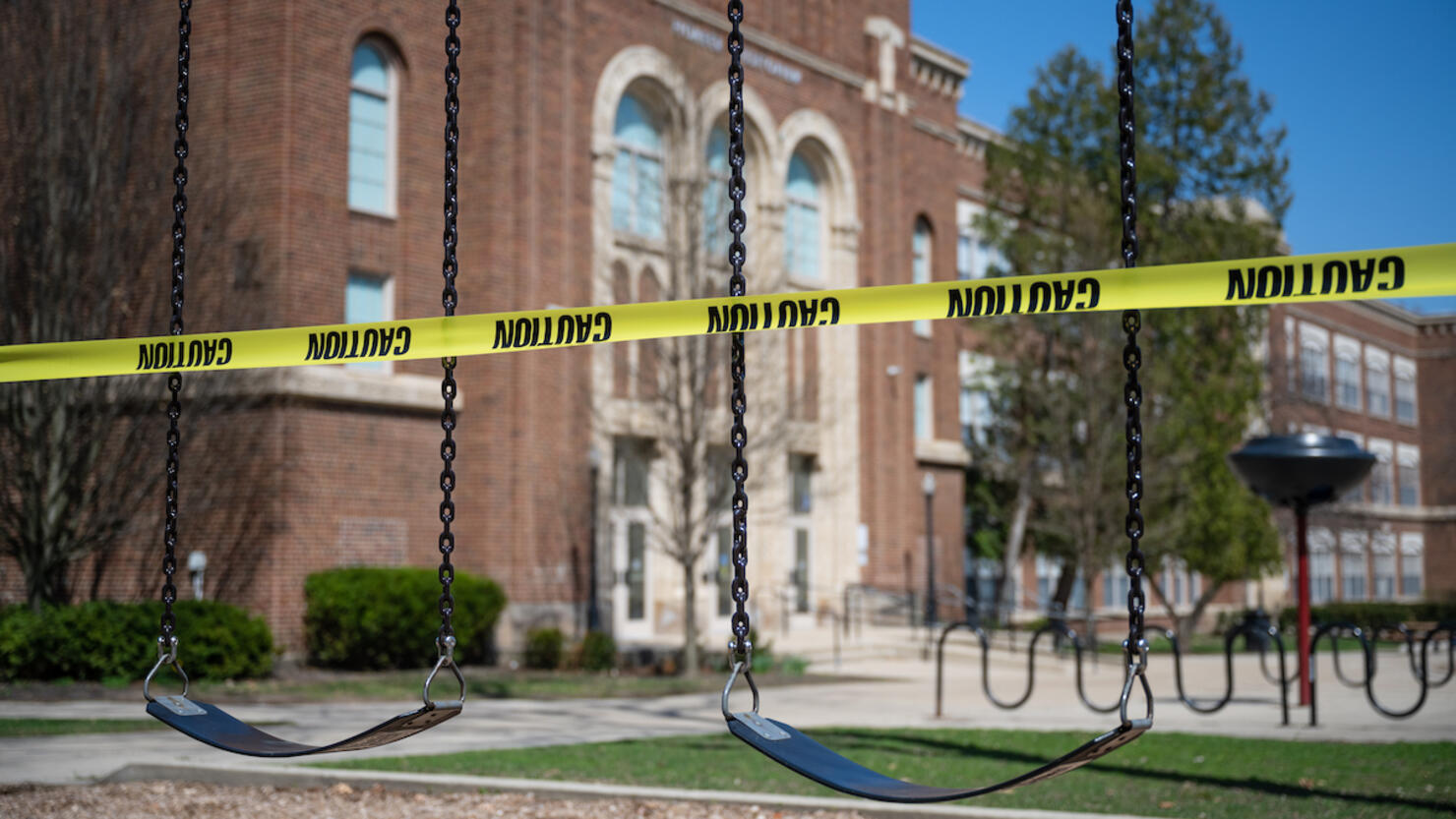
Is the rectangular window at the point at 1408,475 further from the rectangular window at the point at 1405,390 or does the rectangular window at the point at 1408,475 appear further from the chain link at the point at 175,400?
the chain link at the point at 175,400

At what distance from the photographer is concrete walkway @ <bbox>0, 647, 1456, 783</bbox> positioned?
35.9 ft

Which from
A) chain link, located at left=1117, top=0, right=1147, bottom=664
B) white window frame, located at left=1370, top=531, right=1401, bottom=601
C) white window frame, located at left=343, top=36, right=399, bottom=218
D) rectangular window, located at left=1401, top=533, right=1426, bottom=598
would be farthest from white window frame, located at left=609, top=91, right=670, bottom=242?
rectangular window, located at left=1401, top=533, right=1426, bottom=598

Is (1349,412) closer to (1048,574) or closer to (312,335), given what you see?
(1048,574)

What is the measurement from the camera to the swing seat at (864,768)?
4.55 metres

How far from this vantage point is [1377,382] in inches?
A: 2365

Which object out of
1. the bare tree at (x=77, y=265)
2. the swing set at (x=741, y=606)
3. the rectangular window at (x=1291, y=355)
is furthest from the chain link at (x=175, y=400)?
the rectangular window at (x=1291, y=355)

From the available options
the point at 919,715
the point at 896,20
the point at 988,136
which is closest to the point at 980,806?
the point at 919,715

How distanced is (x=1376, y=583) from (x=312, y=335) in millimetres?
60332

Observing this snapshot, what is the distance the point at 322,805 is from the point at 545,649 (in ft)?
46.6

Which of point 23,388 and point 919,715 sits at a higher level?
point 23,388

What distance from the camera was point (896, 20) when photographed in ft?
112

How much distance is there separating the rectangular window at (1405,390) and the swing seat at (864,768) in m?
63.0

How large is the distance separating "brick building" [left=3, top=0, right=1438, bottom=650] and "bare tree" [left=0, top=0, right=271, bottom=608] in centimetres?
91

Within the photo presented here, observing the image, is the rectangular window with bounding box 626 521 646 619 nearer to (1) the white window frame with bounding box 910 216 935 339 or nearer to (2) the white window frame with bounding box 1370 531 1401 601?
(1) the white window frame with bounding box 910 216 935 339
